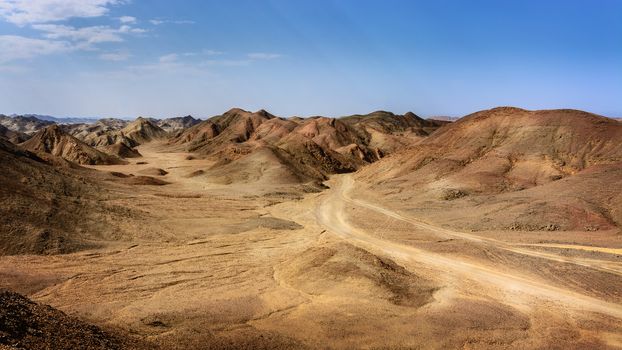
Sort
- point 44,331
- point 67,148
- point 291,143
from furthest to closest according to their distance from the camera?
point 291,143 → point 67,148 → point 44,331

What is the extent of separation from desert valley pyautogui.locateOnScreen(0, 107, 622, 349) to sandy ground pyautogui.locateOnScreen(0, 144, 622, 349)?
0.10 metres

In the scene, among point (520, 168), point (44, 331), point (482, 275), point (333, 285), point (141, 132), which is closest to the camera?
point (44, 331)

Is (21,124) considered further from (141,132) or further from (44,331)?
(44,331)

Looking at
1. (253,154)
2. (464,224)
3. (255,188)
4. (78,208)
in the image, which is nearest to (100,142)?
(253,154)

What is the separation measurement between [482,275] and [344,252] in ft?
23.4

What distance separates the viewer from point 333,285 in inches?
795

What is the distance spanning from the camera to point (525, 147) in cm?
4706

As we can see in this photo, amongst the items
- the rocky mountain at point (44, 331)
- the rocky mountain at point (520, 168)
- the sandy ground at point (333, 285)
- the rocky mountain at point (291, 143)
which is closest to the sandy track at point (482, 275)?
the sandy ground at point (333, 285)

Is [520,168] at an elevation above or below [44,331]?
above

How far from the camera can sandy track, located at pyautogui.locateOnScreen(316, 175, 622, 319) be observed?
65.7ft

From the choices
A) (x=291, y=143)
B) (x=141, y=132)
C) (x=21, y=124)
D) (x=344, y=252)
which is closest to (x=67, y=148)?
(x=291, y=143)

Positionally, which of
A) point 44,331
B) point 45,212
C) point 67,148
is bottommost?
point 44,331

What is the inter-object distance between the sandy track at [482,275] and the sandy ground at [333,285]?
98 millimetres

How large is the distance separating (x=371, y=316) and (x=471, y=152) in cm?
3686
